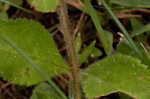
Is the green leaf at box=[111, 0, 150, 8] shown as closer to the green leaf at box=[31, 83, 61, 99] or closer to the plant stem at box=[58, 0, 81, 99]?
the plant stem at box=[58, 0, 81, 99]

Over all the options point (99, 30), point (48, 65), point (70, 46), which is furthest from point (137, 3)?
point (48, 65)

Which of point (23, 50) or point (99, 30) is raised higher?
point (99, 30)

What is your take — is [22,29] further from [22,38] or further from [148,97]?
[148,97]

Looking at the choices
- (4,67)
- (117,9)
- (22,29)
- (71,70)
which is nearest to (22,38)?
(22,29)

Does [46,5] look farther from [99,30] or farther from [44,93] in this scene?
[44,93]

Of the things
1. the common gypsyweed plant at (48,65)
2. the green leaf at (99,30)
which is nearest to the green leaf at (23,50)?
the common gypsyweed plant at (48,65)

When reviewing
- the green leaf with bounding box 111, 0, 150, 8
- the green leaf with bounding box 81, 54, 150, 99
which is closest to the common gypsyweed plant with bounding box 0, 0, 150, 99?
the green leaf with bounding box 81, 54, 150, 99

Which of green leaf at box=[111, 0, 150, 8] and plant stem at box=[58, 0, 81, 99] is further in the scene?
green leaf at box=[111, 0, 150, 8]
